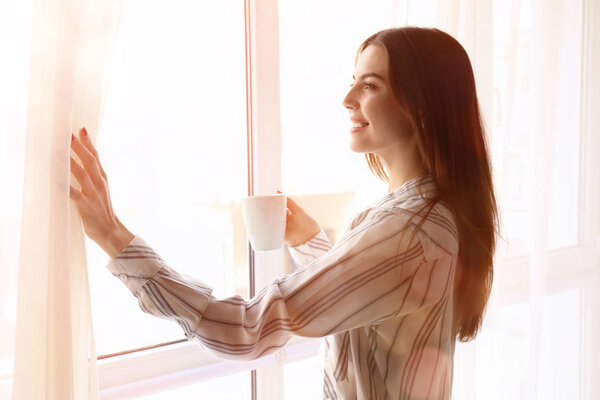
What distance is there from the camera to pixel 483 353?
147 centimetres

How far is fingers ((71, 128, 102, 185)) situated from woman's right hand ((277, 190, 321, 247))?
474 mm

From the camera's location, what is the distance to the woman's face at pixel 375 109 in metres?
0.93

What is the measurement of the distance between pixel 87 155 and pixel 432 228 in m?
0.52

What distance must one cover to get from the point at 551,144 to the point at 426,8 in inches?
21.6

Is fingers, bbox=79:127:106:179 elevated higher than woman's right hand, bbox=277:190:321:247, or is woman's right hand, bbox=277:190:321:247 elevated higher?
fingers, bbox=79:127:106:179

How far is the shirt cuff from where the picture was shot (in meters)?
0.77

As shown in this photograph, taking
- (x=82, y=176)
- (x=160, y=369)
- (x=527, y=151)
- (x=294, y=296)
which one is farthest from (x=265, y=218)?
(x=527, y=151)

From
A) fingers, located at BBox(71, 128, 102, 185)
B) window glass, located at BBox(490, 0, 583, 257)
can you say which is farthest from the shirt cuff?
window glass, located at BBox(490, 0, 583, 257)

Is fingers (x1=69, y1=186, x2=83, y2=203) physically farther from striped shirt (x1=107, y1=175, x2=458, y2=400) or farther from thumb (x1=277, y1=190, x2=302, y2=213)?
thumb (x1=277, y1=190, x2=302, y2=213)

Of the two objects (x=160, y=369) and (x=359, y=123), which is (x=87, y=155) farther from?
(x=160, y=369)

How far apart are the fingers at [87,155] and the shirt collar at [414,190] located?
0.46 m

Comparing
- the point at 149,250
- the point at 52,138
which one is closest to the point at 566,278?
the point at 149,250

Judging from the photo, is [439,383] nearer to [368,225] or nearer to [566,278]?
[368,225]

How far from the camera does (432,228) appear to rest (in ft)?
2.77
